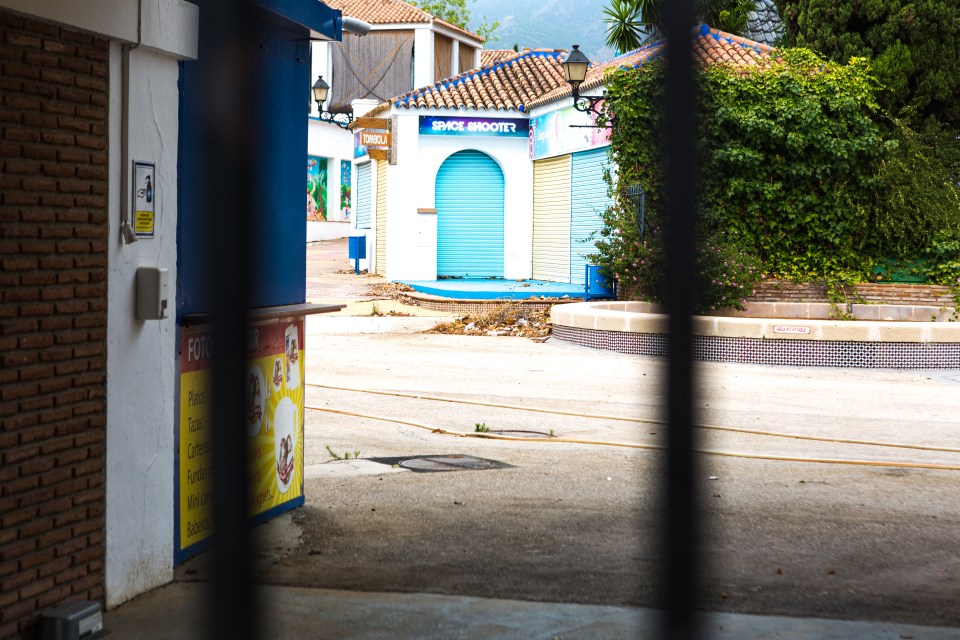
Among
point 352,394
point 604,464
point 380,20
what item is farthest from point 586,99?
point 380,20

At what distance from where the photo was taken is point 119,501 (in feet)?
14.6

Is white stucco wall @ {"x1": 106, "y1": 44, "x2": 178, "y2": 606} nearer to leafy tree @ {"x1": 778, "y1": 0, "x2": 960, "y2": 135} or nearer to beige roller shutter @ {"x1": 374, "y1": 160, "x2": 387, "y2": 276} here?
leafy tree @ {"x1": 778, "y1": 0, "x2": 960, "y2": 135}

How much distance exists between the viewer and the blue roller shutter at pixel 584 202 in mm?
21625

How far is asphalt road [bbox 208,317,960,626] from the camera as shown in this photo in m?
4.89

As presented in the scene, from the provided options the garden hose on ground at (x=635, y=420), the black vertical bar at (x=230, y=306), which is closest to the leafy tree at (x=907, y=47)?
the garden hose on ground at (x=635, y=420)

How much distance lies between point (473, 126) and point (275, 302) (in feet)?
63.9

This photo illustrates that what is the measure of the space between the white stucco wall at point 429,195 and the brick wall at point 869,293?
26.0 ft

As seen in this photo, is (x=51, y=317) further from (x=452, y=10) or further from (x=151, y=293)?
(x=452, y=10)

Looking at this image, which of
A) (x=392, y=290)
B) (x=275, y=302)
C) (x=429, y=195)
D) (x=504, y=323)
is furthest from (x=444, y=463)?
(x=429, y=195)

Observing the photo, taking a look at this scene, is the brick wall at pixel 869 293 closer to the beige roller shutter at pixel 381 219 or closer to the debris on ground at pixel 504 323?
the debris on ground at pixel 504 323

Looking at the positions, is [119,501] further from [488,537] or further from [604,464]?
[604,464]

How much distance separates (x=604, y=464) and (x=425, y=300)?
13343 mm

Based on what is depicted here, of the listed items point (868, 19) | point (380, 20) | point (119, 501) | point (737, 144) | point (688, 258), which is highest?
point (380, 20)

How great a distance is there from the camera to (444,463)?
7.77 m
